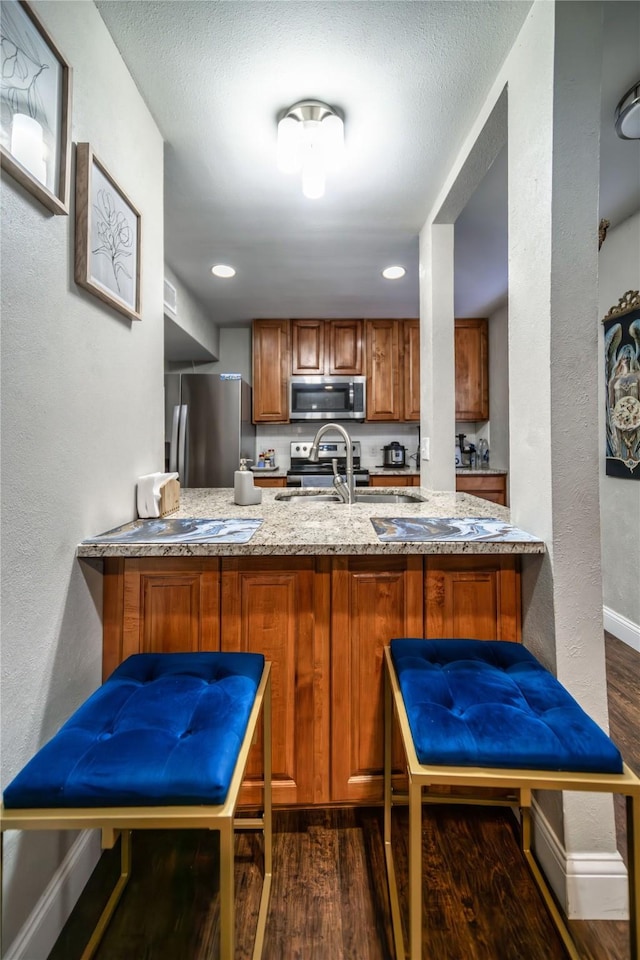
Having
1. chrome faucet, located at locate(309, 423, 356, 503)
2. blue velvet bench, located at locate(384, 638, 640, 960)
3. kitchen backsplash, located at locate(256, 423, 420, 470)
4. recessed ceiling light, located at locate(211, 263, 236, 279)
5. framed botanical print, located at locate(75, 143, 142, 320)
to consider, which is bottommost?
blue velvet bench, located at locate(384, 638, 640, 960)

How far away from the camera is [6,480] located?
0.88 metres

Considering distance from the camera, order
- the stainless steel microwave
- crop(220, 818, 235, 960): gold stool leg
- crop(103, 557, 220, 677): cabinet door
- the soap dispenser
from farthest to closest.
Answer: the stainless steel microwave → the soap dispenser → crop(103, 557, 220, 677): cabinet door → crop(220, 818, 235, 960): gold stool leg

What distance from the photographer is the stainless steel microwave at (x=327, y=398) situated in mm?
4109

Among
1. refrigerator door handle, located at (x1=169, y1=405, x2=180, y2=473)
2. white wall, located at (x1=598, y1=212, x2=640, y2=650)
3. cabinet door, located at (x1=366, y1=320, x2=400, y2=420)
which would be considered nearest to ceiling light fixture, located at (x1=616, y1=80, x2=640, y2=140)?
white wall, located at (x1=598, y1=212, x2=640, y2=650)

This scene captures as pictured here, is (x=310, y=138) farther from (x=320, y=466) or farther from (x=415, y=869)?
(x=320, y=466)

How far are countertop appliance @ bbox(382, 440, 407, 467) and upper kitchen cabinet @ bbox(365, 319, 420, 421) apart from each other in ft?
1.07

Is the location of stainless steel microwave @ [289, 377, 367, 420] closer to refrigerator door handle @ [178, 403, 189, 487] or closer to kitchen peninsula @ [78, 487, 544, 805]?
refrigerator door handle @ [178, 403, 189, 487]

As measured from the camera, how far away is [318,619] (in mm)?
1288

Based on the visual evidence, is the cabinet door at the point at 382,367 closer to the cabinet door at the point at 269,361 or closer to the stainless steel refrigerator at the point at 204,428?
the cabinet door at the point at 269,361

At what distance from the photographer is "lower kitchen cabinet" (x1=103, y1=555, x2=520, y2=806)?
50.2 inches

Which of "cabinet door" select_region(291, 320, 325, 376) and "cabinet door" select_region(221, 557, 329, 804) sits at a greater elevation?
"cabinet door" select_region(291, 320, 325, 376)

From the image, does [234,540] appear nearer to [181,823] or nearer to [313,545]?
[313,545]

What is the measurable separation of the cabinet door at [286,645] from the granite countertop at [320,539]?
123 mm

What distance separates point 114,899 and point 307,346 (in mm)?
3891
